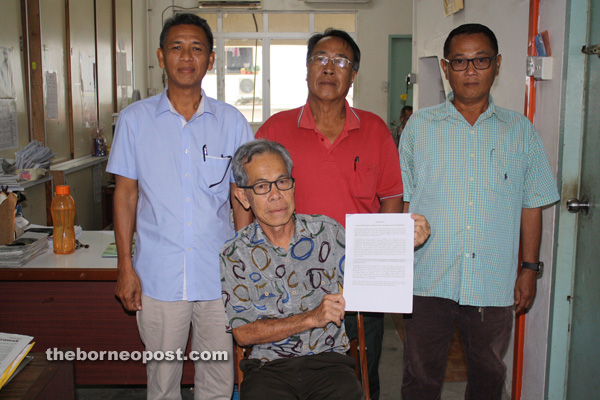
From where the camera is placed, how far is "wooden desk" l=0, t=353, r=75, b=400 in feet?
4.87

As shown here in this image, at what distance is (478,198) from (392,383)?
162 cm

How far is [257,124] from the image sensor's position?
10531 millimetres

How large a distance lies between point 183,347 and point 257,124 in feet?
28.3

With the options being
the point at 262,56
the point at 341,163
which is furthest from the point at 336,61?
the point at 262,56

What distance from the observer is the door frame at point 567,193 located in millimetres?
2324

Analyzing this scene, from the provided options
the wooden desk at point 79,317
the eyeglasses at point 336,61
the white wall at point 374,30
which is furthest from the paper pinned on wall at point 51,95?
the white wall at point 374,30

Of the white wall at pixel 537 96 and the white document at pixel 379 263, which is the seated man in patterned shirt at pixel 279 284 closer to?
the white document at pixel 379 263

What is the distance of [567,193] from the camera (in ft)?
7.91

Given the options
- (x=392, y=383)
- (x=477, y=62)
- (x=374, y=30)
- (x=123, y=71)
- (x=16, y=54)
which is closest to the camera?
(x=477, y=62)

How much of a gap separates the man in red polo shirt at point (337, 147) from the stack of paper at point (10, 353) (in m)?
1.06

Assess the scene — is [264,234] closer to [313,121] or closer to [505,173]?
[313,121]

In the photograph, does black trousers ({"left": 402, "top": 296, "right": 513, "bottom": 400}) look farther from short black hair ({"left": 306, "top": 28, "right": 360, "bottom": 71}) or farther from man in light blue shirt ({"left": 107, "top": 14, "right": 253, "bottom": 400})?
short black hair ({"left": 306, "top": 28, "right": 360, "bottom": 71})

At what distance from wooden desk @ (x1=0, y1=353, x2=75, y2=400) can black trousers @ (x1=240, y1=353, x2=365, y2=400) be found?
1.84ft

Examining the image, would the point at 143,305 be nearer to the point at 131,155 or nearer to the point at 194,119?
the point at 131,155
